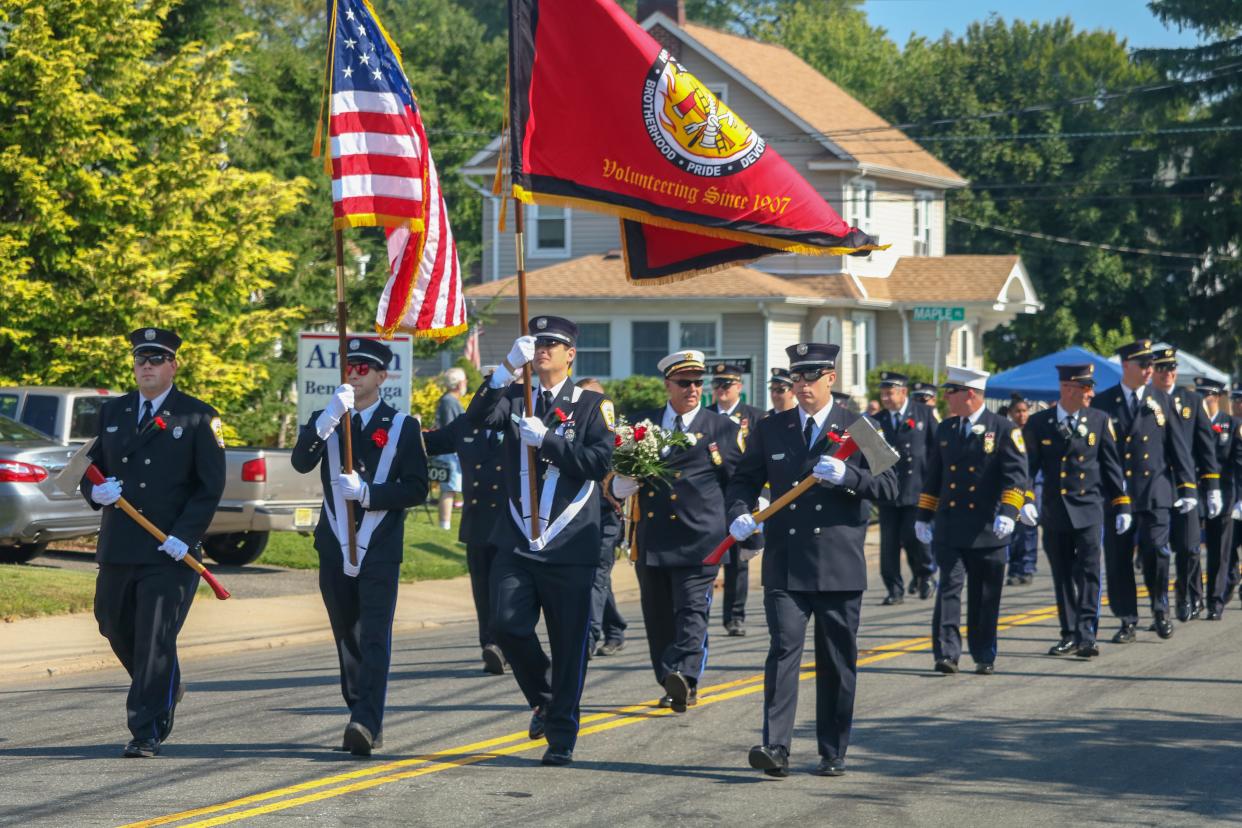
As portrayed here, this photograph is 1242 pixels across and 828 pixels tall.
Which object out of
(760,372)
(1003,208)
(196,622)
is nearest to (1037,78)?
(1003,208)

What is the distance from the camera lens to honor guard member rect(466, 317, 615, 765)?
29.1 ft

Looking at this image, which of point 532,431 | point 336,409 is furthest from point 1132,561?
→ point 336,409

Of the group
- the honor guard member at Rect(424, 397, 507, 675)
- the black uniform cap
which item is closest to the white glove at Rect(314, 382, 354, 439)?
the black uniform cap

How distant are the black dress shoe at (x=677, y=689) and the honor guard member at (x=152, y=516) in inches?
110

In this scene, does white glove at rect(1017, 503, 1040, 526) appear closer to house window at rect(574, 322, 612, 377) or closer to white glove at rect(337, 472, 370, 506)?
white glove at rect(337, 472, 370, 506)

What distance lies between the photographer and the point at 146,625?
29.5 feet

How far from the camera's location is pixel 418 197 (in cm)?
1009

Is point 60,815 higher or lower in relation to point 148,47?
lower

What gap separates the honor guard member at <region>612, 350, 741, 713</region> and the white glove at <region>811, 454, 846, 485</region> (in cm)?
204

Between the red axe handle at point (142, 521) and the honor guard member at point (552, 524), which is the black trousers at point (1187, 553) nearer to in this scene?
the honor guard member at point (552, 524)

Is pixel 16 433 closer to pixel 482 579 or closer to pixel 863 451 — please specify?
pixel 482 579

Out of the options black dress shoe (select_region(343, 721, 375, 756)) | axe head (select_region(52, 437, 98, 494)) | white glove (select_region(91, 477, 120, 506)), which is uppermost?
axe head (select_region(52, 437, 98, 494))

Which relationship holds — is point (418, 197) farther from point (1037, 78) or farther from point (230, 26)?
point (1037, 78)

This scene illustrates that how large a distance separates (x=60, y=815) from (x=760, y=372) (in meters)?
31.5
